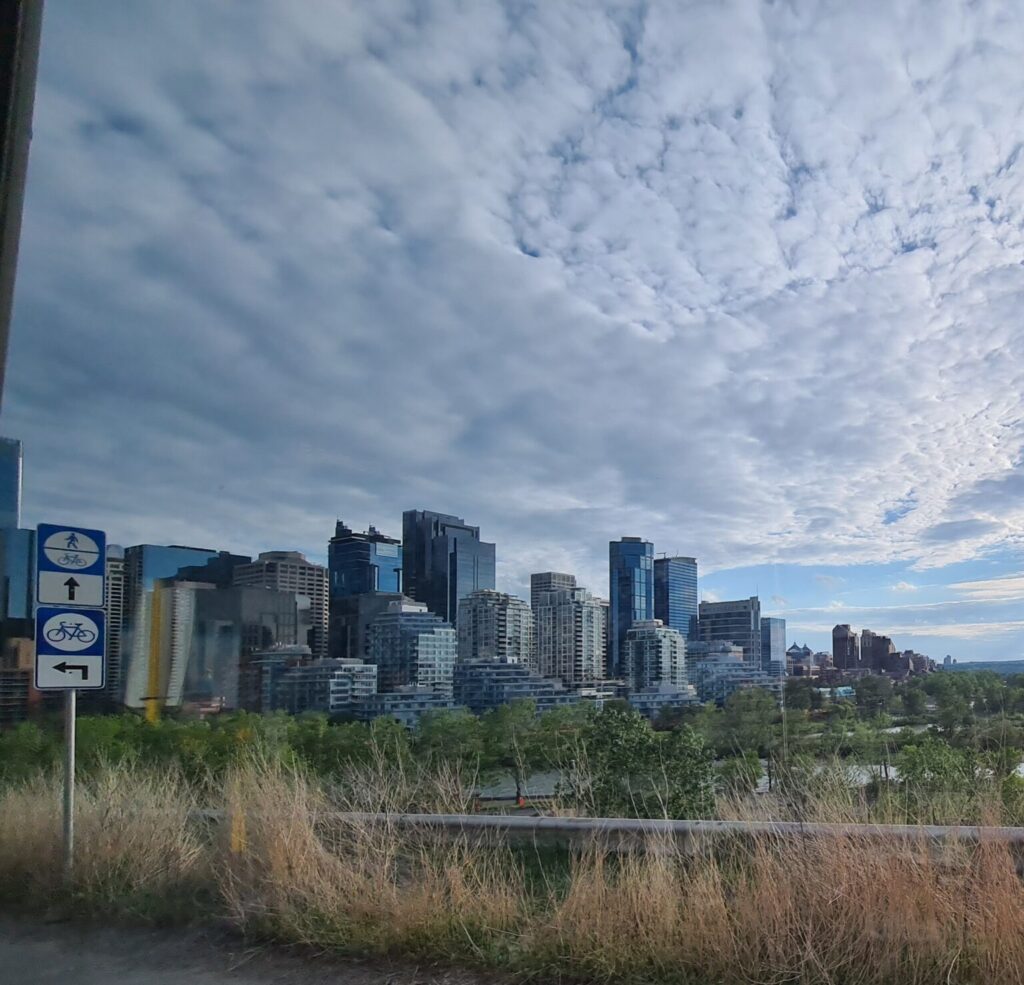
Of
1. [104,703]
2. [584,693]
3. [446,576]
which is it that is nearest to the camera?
[104,703]

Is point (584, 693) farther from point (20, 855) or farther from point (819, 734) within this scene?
point (20, 855)

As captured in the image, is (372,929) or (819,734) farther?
(819,734)

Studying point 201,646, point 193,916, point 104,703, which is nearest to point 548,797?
point 193,916

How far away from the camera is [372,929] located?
16.3 ft

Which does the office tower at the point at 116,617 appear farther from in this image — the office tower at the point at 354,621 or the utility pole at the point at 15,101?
the utility pole at the point at 15,101

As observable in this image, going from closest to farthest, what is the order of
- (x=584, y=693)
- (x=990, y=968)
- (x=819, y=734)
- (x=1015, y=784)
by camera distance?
(x=990, y=968), (x=1015, y=784), (x=819, y=734), (x=584, y=693)

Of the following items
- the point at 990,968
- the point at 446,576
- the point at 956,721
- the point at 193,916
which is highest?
the point at 446,576

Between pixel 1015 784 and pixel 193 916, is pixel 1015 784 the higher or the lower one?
the higher one

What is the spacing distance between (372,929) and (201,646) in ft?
34.9

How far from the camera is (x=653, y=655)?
590 inches

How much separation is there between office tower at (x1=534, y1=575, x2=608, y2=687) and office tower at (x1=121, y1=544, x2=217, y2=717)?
6.58 metres

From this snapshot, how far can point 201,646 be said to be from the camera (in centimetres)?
1466

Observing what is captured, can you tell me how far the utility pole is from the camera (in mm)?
2498

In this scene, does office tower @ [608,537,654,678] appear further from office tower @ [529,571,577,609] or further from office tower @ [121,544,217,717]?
office tower @ [121,544,217,717]
